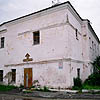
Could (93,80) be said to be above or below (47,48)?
below

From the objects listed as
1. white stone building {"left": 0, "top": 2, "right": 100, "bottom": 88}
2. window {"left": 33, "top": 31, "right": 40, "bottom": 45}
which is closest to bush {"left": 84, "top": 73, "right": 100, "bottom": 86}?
white stone building {"left": 0, "top": 2, "right": 100, "bottom": 88}

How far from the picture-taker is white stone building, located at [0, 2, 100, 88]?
1315 centimetres

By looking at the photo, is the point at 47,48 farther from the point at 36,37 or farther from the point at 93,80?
the point at 93,80

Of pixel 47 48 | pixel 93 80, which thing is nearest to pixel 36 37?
pixel 47 48

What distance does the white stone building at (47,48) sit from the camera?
43.1 ft

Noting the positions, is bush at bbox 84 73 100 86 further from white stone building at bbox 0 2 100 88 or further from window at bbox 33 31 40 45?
window at bbox 33 31 40 45

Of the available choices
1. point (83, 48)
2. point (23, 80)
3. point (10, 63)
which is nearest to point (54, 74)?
point (23, 80)

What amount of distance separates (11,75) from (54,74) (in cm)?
582

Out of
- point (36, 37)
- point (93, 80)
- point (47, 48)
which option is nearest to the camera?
point (47, 48)

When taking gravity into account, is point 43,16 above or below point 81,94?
above

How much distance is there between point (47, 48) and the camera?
14070 millimetres

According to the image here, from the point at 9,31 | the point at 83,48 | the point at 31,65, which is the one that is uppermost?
the point at 9,31

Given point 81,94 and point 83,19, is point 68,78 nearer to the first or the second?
point 81,94

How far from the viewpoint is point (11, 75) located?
17.0 m
